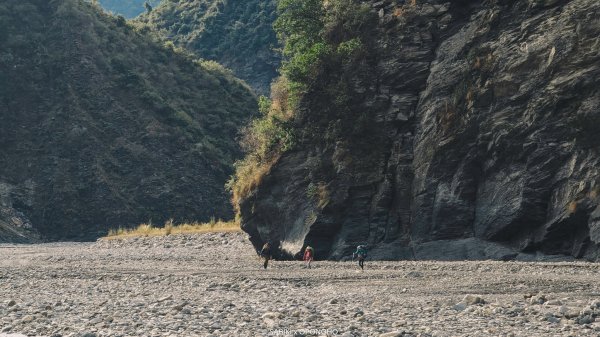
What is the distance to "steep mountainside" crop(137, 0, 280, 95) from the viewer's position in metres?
141

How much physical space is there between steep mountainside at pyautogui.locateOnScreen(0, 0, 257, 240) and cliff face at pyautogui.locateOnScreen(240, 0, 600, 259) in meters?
43.4

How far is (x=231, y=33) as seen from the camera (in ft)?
475

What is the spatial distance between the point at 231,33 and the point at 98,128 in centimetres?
5913

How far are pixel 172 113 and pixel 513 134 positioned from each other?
226 ft

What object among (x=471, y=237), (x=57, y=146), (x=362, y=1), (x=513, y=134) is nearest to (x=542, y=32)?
(x=513, y=134)

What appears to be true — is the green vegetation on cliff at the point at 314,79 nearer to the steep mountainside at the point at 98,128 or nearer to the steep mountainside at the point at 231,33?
the steep mountainside at the point at 98,128

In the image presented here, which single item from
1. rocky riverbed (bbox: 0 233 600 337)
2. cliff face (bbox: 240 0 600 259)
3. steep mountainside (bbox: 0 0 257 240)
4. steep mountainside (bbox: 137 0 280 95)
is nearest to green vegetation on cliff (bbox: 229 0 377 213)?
cliff face (bbox: 240 0 600 259)

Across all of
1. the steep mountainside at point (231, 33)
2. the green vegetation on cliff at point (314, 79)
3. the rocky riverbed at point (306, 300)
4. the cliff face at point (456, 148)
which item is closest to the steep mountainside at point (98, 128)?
Answer: the steep mountainside at point (231, 33)

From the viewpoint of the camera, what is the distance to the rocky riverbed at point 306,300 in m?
15.7

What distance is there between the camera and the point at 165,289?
25547 millimetres

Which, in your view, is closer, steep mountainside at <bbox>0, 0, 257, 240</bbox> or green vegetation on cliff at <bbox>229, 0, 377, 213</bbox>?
green vegetation on cliff at <bbox>229, 0, 377, 213</bbox>

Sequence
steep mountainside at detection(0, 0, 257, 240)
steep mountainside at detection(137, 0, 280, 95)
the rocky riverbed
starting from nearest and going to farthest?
the rocky riverbed < steep mountainside at detection(0, 0, 257, 240) < steep mountainside at detection(137, 0, 280, 95)

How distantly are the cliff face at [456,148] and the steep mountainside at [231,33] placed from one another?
9815 centimetres

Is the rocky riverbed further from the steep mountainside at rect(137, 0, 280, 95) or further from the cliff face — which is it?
the steep mountainside at rect(137, 0, 280, 95)
